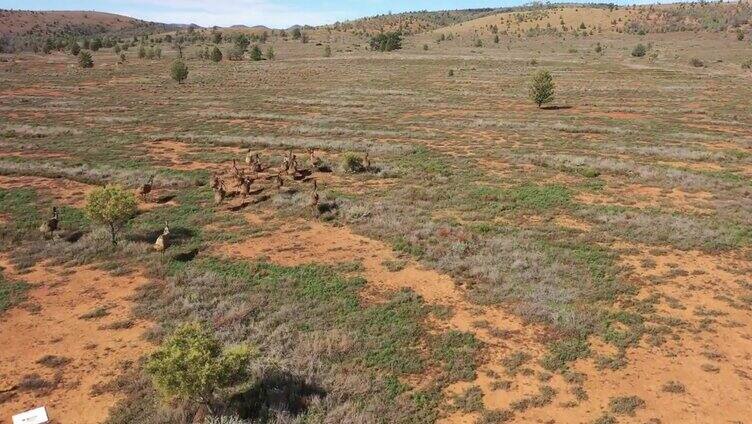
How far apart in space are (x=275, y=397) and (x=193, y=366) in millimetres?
2160

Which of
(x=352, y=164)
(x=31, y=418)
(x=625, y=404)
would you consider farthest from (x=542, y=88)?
(x=31, y=418)

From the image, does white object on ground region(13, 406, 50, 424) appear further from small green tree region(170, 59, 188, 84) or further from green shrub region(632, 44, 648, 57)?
green shrub region(632, 44, 648, 57)

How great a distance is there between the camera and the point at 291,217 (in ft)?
77.1

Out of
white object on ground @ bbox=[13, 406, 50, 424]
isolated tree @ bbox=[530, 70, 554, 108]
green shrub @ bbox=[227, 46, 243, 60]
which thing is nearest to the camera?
white object on ground @ bbox=[13, 406, 50, 424]

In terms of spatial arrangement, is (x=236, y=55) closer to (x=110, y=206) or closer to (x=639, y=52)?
(x=639, y=52)

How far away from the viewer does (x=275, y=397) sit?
11.6 metres

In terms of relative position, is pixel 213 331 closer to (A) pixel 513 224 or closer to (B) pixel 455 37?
(A) pixel 513 224

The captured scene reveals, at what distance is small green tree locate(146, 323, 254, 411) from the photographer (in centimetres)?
1032

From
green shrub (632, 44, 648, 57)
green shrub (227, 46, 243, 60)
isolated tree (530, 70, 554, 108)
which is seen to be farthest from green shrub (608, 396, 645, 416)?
green shrub (227, 46, 243, 60)

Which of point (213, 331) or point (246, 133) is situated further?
point (246, 133)

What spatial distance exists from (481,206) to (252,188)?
1206 centimetres

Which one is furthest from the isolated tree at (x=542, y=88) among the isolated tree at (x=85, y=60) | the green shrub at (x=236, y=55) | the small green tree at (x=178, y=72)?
the isolated tree at (x=85, y=60)

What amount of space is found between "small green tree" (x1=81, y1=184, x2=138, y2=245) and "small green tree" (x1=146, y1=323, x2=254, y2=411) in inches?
445

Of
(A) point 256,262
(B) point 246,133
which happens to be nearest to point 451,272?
(A) point 256,262
